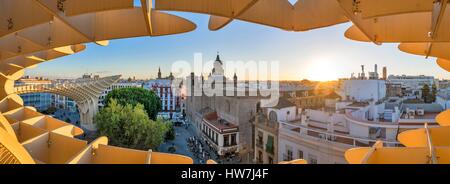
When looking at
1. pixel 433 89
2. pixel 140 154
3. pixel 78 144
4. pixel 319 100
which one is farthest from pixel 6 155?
pixel 433 89

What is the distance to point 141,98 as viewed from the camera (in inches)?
531

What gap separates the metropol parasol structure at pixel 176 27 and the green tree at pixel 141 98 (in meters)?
9.70

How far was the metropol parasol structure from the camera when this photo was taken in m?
2.05

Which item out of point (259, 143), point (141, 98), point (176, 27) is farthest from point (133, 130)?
point (176, 27)

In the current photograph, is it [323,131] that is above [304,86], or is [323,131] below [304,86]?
below

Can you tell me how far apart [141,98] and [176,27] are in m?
11.3

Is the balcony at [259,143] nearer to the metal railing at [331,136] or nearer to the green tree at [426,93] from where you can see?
the metal railing at [331,136]

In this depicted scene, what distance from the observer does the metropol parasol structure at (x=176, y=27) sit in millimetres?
2053

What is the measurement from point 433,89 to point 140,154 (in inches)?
346

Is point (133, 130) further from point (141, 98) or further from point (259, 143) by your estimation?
point (141, 98)

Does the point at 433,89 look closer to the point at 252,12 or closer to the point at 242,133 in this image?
the point at 242,133

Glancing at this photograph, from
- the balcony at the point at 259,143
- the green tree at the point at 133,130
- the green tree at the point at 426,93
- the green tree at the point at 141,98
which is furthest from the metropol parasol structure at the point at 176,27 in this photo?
the green tree at the point at 141,98

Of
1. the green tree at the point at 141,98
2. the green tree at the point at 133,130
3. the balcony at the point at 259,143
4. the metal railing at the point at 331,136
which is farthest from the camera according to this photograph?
the green tree at the point at 141,98
